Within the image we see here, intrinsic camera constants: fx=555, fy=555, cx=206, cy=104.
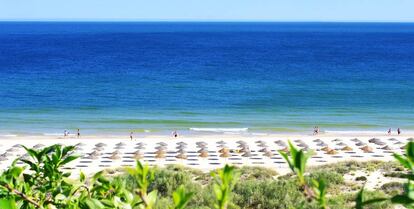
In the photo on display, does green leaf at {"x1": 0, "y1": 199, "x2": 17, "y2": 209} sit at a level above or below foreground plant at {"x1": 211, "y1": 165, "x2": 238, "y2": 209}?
below

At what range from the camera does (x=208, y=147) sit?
113 feet

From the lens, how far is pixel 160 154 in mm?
31375

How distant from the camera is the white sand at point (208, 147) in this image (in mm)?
29500

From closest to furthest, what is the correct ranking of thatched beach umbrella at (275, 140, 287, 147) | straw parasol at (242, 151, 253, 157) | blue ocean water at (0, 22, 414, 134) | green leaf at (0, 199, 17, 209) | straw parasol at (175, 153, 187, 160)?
green leaf at (0, 199, 17, 209), straw parasol at (175, 153, 187, 160), straw parasol at (242, 151, 253, 157), thatched beach umbrella at (275, 140, 287, 147), blue ocean water at (0, 22, 414, 134)

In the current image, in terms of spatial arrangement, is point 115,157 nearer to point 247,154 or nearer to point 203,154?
point 203,154

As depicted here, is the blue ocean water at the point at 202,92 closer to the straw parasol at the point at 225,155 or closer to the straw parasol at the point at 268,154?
the straw parasol at the point at 268,154

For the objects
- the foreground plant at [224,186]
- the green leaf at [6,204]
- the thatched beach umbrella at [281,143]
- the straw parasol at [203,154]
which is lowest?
the green leaf at [6,204]

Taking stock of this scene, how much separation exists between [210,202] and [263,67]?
7981 cm

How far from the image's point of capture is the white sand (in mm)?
29500

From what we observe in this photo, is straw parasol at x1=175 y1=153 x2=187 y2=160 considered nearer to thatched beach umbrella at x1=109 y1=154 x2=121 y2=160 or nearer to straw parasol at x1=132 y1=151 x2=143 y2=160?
straw parasol at x1=132 y1=151 x2=143 y2=160

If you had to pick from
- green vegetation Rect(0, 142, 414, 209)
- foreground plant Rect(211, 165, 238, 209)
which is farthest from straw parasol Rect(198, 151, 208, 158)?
foreground plant Rect(211, 165, 238, 209)

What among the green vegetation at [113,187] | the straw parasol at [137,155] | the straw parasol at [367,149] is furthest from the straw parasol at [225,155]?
the green vegetation at [113,187]

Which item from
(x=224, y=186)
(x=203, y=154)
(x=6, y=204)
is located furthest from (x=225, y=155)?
(x=224, y=186)

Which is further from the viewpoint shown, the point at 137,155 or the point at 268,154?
the point at 137,155
